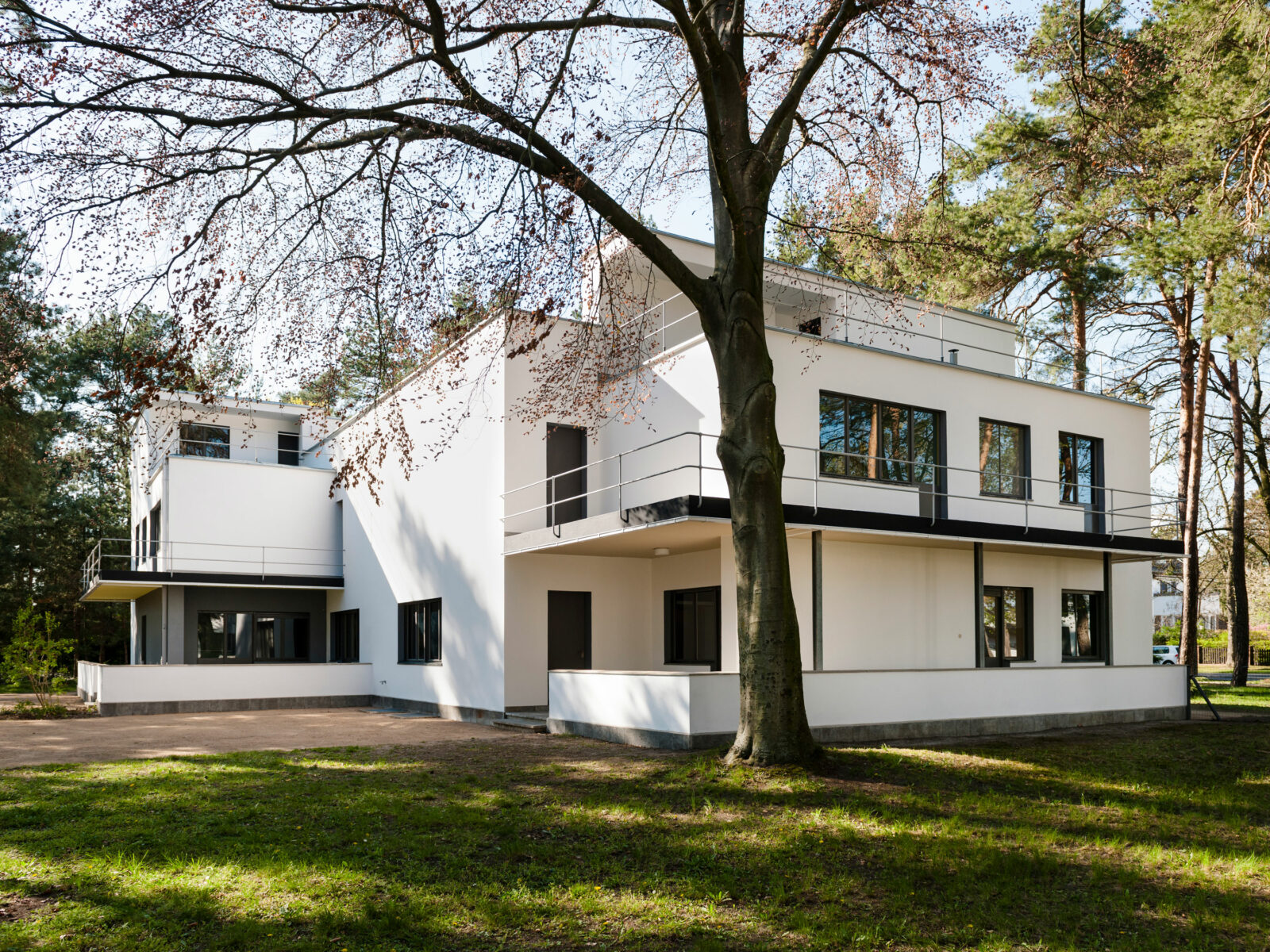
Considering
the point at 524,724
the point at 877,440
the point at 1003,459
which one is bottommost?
the point at 524,724

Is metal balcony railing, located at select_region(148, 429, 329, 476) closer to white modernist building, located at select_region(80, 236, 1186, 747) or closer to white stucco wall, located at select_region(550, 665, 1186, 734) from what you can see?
white modernist building, located at select_region(80, 236, 1186, 747)

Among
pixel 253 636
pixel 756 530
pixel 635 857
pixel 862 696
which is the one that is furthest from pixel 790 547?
pixel 253 636

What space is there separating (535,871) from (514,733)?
8136mm

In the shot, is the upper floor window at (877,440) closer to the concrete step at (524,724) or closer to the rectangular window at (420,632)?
the concrete step at (524,724)

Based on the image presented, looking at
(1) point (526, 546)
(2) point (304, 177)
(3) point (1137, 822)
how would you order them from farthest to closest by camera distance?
1. (1) point (526, 546)
2. (2) point (304, 177)
3. (3) point (1137, 822)

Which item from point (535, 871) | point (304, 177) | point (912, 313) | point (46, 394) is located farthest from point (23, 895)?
point (46, 394)

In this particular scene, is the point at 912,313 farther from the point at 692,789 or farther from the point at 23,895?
the point at 23,895

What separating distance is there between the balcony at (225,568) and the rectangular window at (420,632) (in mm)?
4562

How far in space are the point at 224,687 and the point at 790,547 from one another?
13431 millimetres

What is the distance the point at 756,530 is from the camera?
991 cm

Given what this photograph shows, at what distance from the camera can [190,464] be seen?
23703mm

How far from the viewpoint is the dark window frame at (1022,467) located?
16938 mm

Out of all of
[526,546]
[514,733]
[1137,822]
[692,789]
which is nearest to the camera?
[1137,822]

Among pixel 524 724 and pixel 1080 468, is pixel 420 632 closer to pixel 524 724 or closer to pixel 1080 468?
pixel 524 724
